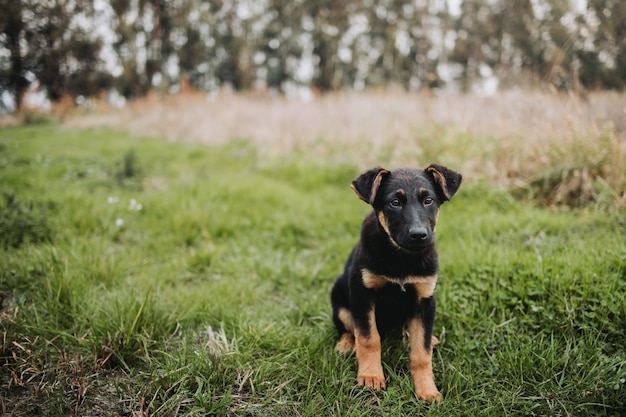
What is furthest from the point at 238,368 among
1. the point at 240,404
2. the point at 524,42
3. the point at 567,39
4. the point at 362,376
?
the point at 524,42

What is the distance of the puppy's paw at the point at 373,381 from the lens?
7.61 feet

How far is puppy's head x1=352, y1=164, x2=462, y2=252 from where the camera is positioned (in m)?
2.26

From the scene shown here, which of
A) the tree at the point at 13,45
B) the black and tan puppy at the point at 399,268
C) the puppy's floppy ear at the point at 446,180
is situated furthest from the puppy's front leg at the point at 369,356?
the tree at the point at 13,45

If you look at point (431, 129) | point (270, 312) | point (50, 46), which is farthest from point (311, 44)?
point (270, 312)

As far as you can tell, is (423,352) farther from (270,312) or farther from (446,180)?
(270,312)

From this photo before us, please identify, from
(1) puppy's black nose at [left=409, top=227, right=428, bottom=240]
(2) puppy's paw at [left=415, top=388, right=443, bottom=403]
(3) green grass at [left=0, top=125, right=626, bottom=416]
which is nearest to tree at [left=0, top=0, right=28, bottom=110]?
(3) green grass at [left=0, top=125, right=626, bottom=416]

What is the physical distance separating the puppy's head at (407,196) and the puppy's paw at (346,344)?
82 cm

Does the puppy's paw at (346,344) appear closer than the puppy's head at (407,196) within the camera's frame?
No

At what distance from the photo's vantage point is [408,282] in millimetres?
2350

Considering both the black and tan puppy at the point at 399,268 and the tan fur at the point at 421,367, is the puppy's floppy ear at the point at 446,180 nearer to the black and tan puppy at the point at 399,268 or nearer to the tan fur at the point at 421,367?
the black and tan puppy at the point at 399,268

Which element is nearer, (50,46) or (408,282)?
(408,282)

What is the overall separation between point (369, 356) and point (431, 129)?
5051mm

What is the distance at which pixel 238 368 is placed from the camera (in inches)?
91.5

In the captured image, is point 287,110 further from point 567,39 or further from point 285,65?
point 285,65
